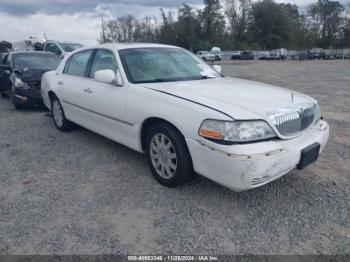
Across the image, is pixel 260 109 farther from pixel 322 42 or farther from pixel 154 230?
pixel 322 42

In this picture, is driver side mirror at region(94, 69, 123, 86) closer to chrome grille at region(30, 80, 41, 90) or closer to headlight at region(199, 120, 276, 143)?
headlight at region(199, 120, 276, 143)

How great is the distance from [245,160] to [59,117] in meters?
4.06

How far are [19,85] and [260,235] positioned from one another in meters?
6.79

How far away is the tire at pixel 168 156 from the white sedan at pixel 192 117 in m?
0.01

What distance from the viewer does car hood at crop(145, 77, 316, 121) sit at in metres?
2.99

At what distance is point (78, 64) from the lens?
5.16m

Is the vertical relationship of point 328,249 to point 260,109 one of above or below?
below

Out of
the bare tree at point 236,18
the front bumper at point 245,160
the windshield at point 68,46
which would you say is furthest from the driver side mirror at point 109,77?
the bare tree at point 236,18

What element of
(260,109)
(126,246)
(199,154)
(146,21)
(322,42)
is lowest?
(126,246)

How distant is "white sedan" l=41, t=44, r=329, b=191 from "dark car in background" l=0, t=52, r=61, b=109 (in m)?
3.17

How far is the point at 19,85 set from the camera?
7.57m

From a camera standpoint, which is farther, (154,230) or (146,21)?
Result: (146,21)

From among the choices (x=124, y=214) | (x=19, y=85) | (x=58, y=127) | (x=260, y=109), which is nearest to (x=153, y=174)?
(x=124, y=214)

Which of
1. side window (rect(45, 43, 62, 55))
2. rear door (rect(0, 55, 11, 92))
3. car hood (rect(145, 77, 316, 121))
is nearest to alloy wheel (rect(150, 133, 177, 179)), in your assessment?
car hood (rect(145, 77, 316, 121))
